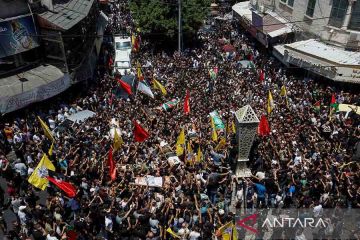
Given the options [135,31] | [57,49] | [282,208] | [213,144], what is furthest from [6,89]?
[135,31]

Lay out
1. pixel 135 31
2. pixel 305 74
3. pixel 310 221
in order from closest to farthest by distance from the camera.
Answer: pixel 310 221, pixel 305 74, pixel 135 31

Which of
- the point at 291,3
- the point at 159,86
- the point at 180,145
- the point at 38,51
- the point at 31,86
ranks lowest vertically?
the point at 159,86

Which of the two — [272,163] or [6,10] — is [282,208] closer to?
[272,163]

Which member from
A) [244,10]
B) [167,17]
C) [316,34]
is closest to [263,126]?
[316,34]

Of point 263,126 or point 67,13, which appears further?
point 67,13

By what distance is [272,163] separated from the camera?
1288 cm

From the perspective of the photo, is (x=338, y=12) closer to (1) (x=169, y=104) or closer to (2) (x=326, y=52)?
(2) (x=326, y=52)

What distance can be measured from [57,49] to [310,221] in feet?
49.9

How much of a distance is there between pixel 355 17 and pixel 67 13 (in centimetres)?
1625

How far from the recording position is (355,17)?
2069cm

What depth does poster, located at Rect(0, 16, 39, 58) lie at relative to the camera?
696 inches

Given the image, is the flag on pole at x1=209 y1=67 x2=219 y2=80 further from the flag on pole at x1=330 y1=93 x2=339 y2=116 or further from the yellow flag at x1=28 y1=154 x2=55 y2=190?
the yellow flag at x1=28 y1=154 x2=55 y2=190

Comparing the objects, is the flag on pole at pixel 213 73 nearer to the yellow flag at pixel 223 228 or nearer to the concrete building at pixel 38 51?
the concrete building at pixel 38 51

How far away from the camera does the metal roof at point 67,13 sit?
1889 centimetres
